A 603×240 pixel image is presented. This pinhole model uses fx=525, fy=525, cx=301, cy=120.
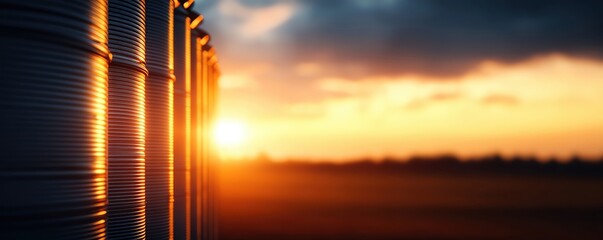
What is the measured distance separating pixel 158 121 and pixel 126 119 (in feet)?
7.20

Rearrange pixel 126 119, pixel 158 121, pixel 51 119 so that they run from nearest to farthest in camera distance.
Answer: pixel 51 119 < pixel 126 119 < pixel 158 121

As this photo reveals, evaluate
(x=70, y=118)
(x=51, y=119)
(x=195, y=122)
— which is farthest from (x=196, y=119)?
(x=51, y=119)

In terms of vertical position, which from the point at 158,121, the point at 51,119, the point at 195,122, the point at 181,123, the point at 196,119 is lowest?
the point at 51,119

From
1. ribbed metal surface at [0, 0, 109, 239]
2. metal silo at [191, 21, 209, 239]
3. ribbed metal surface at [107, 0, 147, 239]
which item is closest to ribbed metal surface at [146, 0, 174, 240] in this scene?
ribbed metal surface at [107, 0, 147, 239]

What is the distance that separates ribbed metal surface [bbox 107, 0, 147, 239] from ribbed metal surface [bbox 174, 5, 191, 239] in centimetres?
388

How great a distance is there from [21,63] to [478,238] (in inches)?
1133

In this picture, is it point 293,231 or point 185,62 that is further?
point 293,231

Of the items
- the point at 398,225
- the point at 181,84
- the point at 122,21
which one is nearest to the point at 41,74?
the point at 122,21

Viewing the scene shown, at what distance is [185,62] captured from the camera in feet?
46.6

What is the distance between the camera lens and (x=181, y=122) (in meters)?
14.3

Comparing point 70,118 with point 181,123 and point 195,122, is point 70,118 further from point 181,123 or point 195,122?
point 195,122

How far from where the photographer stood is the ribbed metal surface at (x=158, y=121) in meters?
11.7

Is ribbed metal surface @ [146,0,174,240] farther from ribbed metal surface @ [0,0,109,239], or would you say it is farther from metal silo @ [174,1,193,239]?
ribbed metal surface @ [0,0,109,239]

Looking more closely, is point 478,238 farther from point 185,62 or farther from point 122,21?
point 122,21
